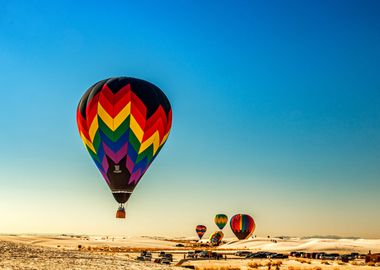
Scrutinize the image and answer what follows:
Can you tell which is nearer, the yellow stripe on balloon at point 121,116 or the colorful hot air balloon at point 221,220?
the yellow stripe on balloon at point 121,116

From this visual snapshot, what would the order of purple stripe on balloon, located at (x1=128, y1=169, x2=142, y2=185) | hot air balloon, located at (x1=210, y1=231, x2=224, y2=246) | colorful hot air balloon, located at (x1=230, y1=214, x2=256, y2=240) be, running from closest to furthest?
purple stripe on balloon, located at (x1=128, y1=169, x2=142, y2=185), colorful hot air balloon, located at (x1=230, y1=214, x2=256, y2=240), hot air balloon, located at (x1=210, y1=231, x2=224, y2=246)

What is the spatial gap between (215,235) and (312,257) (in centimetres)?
5046

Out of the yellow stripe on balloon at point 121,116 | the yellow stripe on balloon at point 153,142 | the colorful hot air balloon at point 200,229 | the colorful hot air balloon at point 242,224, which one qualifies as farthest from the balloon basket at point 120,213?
the colorful hot air balloon at point 200,229

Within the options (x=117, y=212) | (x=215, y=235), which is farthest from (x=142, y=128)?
(x=215, y=235)

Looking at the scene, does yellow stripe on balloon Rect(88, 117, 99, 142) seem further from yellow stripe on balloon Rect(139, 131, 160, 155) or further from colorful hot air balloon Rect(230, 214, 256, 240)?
colorful hot air balloon Rect(230, 214, 256, 240)

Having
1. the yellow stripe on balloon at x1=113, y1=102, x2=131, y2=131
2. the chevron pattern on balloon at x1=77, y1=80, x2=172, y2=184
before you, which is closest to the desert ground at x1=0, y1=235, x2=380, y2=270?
the chevron pattern on balloon at x1=77, y1=80, x2=172, y2=184

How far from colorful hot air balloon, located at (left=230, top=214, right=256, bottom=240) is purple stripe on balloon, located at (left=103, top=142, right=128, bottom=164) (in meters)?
52.7

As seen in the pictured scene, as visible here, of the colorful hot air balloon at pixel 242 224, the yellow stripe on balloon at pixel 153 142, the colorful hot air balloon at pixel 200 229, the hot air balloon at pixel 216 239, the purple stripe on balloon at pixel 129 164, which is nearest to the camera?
the purple stripe on balloon at pixel 129 164

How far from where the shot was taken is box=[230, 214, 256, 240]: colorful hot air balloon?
7962 centimetres

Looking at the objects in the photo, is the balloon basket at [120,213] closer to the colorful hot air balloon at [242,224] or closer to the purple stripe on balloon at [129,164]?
the purple stripe on balloon at [129,164]

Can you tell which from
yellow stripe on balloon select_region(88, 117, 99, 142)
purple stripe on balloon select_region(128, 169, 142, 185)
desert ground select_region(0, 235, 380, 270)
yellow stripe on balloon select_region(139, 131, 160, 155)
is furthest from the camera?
yellow stripe on balloon select_region(139, 131, 160, 155)

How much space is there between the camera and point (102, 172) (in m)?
31.7

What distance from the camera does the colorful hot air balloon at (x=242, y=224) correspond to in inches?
3135

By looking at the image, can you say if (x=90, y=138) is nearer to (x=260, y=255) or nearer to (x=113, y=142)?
(x=113, y=142)
